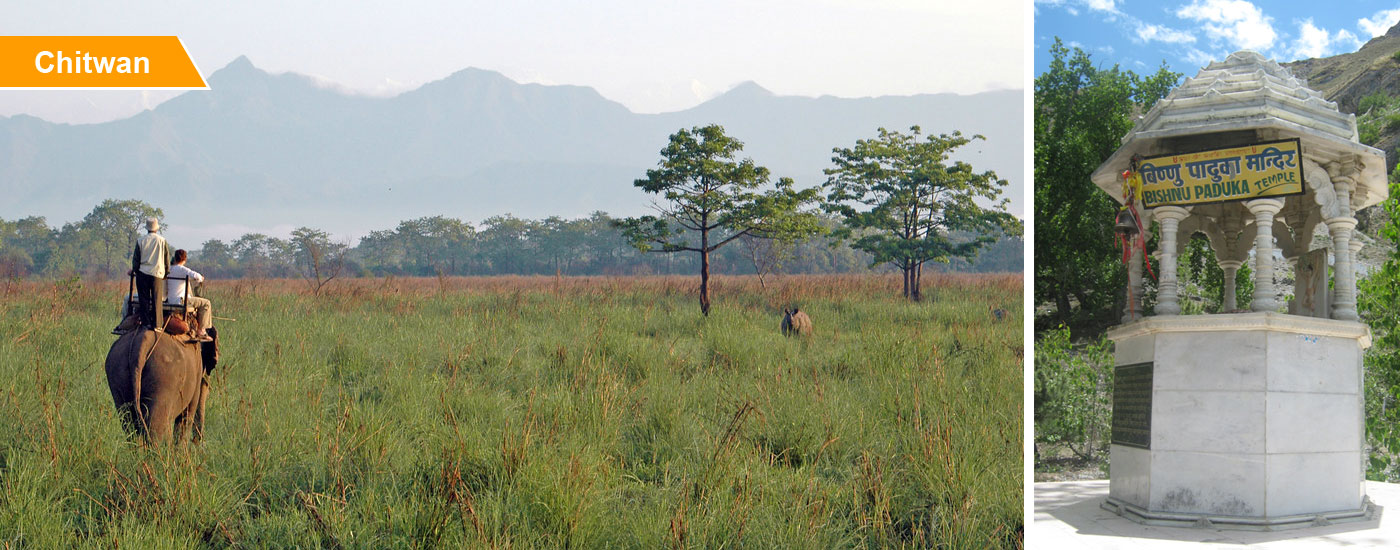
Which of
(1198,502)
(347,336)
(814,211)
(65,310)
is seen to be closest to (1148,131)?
(1198,502)

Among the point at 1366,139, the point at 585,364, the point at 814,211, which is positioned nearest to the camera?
the point at 585,364

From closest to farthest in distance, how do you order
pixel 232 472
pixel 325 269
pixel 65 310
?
pixel 232 472 < pixel 65 310 < pixel 325 269

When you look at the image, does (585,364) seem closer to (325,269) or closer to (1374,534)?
(1374,534)

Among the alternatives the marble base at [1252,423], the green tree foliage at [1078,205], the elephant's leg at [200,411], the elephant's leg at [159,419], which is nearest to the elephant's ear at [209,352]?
the elephant's leg at [200,411]

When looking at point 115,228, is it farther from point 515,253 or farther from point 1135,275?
point 1135,275

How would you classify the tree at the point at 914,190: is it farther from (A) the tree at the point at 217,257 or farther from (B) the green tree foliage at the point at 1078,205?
(A) the tree at the point at 217,257

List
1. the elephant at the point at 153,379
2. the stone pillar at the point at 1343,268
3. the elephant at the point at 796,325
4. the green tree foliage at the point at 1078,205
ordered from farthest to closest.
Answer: the green tree foliage at the point at 1078,205, the elephant at the point at 796,325, the stone pillar at the point at 1343,268, the elephant at the point at 153,379

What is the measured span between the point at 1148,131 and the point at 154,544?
405 inches

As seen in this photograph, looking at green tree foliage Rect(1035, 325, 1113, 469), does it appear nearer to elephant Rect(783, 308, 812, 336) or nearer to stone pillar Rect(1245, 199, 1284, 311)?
elephant Rect(783, 308, 812, 336)

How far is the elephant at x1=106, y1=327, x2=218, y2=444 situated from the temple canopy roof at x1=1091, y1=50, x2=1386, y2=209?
9887 millimetres

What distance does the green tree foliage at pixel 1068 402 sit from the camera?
62.4 ft

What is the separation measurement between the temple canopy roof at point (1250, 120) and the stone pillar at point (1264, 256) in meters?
0.77

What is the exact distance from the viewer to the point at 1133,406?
10.4m

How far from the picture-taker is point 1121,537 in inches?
362
